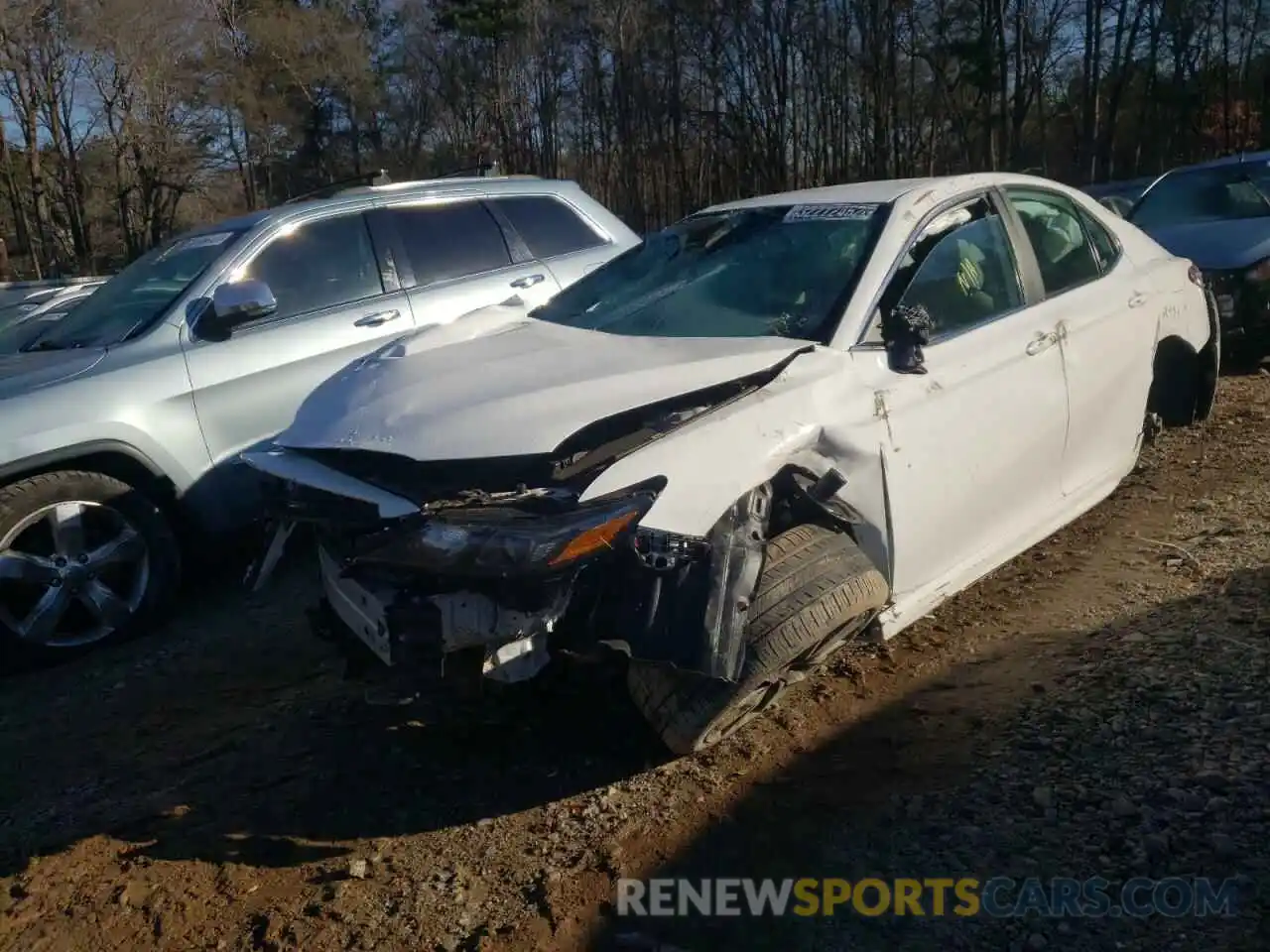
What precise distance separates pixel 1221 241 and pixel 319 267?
6626mm

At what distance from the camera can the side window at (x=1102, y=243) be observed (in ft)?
15.6

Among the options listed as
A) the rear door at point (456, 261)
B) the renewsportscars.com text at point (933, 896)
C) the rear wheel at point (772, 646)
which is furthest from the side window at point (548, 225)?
the renewsportscars.com text at point (933, 896)

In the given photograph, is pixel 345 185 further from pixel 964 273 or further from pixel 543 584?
pixel 543 584

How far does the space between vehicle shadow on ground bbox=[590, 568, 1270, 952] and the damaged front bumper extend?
0.55 m

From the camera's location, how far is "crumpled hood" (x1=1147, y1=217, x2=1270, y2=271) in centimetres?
768

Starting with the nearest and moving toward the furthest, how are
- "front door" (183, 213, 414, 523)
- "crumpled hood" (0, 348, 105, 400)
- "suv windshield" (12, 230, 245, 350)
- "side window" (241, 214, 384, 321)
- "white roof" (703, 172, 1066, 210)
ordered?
"white roof" (703, 172, 1066, 210) < "crumpled hood" (0, 348, 105, 400) < "front door" (183, 213, 414, 523) < "suv windshield" (12, 230, 245, 350) < "side window" (241, 214, 384, 321)

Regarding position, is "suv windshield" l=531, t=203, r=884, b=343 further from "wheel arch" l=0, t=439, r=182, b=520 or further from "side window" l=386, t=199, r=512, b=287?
"wheel arch" l=0, t=439, r=182, b=520

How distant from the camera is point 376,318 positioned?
5.57 metres

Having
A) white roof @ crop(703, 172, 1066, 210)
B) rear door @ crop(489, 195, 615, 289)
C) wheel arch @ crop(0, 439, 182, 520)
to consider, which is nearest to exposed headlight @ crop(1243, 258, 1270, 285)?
white roof @ crop(703, 172, 1066, 210)

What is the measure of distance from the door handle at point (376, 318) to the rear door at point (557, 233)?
45.0 inches

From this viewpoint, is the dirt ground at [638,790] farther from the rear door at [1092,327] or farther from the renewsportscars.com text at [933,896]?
the rear door at [1092,327]

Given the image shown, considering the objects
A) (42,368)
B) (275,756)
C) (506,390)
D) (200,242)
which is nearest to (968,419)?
(506,390)

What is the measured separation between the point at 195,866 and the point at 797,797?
1711 millimetres

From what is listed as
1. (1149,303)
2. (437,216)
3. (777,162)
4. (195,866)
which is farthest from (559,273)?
(777,162)
